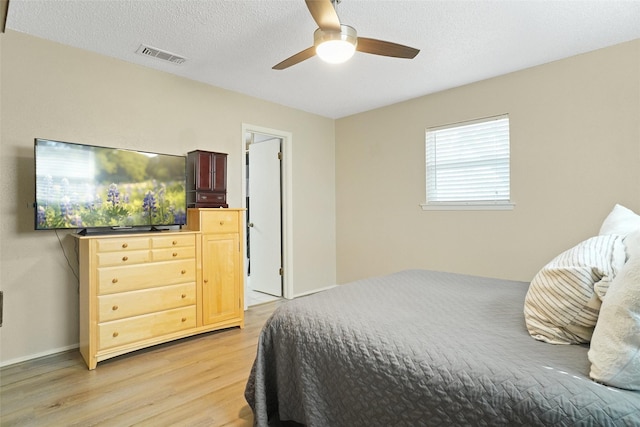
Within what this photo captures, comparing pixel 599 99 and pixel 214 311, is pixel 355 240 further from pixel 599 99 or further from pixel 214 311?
pixel 599 99

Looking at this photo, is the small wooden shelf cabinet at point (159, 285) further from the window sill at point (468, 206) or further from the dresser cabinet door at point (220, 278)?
the window sill at point (468, 206)

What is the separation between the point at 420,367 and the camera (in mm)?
1189

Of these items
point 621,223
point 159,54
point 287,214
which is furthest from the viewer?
point 287,214

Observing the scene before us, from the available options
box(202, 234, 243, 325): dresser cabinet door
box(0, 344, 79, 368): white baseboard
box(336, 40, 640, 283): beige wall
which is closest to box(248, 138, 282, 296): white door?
box(336, 40, 640, 283): beige wall

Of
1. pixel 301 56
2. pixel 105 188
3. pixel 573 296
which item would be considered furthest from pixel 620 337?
pixel 105 188

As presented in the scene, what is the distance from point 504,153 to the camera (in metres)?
3.45

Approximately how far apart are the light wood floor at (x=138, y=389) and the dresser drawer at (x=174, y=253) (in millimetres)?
755

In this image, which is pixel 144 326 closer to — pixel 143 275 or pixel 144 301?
pixel 144 301

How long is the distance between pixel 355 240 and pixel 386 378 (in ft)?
11.7

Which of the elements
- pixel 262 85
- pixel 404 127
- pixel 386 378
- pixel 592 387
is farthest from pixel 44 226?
pixel 404 127

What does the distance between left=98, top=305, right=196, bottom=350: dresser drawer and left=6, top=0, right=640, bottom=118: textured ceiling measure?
2190mm

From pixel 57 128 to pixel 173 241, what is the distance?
1270 mm

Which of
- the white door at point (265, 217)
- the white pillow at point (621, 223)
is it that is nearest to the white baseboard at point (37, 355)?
the white door at point (265, 217)

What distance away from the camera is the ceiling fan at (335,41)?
70.0 inches
